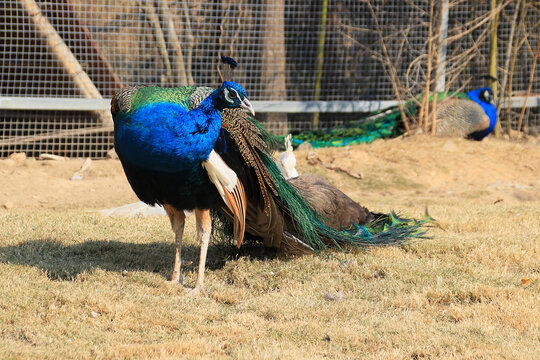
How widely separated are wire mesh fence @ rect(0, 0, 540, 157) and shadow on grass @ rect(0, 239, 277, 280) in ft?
14.8

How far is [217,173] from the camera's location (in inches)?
177

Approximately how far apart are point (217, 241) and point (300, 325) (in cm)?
181

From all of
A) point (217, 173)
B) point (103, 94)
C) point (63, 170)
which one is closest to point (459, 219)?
point (217, 173)

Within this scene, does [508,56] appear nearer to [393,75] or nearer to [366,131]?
[393,75]

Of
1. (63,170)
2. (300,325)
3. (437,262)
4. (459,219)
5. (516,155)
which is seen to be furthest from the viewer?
(516,155)

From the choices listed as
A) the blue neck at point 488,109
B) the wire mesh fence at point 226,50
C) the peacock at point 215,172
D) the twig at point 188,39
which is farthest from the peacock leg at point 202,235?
the blue neck at point 488,109

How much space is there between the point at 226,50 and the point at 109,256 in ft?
19.0

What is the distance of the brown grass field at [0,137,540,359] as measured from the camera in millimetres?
3678

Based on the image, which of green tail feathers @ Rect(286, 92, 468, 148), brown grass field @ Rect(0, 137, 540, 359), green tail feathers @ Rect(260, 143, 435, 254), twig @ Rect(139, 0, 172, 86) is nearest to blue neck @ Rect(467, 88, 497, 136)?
green tail feathers @ Rect(286, 92, 468, 148)

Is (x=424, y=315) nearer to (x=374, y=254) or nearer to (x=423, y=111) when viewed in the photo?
(x=374, y=254)

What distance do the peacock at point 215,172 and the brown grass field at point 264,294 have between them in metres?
0.20

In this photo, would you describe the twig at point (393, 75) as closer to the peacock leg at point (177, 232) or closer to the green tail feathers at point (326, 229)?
the green tail feathers at point (326, 229)

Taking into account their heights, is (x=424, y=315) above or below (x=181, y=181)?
below

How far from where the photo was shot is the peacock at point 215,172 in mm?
4219
